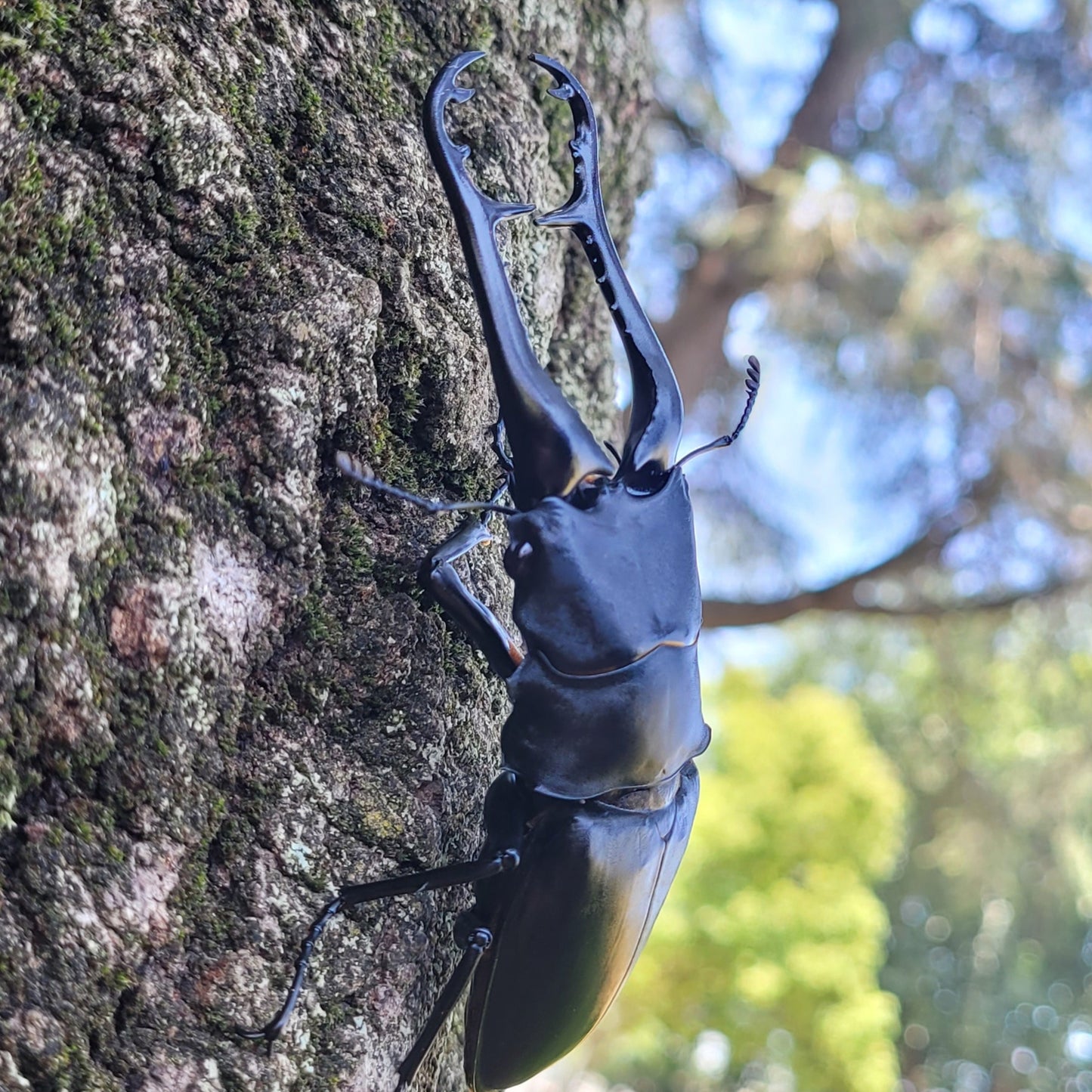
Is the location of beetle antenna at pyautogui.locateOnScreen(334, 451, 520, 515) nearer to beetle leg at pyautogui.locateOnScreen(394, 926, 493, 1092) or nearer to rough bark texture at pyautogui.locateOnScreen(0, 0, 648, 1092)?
rough bark texture at pyautogui.locateOnScreen(0, 0, 648, 1092)

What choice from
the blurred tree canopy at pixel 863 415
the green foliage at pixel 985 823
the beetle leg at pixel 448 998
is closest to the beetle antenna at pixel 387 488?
the beetle leg at pixel 448 998

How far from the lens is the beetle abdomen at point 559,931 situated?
3.28 feet

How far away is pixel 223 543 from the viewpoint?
93 centimetres

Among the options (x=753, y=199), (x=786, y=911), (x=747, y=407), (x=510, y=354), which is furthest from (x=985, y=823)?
(x=510, y=354)

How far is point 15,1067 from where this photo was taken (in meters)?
0.78

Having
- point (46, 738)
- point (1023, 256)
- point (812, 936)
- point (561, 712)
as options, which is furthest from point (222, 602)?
point (812, 936)

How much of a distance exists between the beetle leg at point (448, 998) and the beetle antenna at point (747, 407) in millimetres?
544

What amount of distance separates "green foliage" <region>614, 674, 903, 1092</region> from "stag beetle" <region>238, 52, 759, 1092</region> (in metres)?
5.76

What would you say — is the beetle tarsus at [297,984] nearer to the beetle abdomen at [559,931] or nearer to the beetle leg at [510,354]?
the beetle abdomen at [559,931]

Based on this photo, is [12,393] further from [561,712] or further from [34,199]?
[561,712]

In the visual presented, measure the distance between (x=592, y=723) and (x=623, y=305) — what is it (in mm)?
429

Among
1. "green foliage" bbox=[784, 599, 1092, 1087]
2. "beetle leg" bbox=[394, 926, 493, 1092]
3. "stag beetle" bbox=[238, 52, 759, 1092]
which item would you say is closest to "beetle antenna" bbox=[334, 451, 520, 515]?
"stag beetle" bbox=[238, 52, 759, 1092]

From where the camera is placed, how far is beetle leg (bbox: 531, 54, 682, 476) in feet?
3.21

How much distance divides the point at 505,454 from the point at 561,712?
303 millimetres
